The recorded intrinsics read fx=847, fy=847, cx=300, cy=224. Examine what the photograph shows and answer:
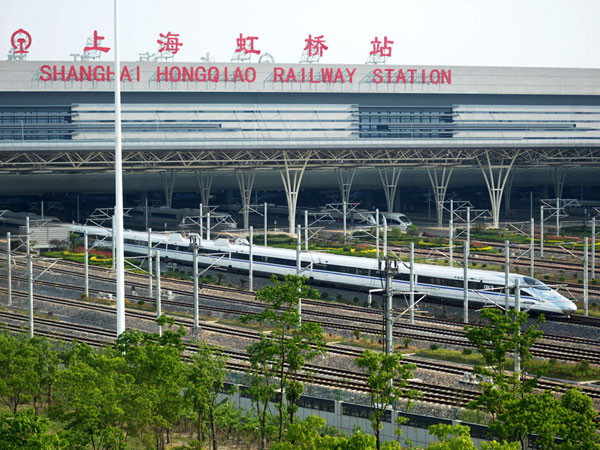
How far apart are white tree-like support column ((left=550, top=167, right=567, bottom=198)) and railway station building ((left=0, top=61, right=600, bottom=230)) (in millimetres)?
441

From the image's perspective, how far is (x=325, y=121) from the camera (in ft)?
371

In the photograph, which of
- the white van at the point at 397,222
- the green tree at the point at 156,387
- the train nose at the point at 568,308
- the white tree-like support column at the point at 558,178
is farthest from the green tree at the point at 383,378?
the white tree-like support column at the point at 558,178

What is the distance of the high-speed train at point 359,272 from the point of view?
4694 cm

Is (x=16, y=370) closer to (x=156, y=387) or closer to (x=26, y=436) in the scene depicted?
(x=156, y=387)

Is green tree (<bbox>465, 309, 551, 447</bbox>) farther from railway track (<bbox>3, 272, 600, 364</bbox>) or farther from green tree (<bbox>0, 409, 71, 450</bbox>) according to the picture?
green tree (<bbox>0, 409, 71, 450</bbox>)

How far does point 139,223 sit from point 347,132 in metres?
31.3

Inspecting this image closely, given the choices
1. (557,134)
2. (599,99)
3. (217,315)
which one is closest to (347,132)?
(557,134)

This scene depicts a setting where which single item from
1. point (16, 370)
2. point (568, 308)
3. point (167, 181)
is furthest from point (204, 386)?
point (167, 181)

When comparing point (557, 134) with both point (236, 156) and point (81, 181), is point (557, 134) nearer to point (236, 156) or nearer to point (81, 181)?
point (236, 156)

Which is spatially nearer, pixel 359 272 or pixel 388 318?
pixel 388 318

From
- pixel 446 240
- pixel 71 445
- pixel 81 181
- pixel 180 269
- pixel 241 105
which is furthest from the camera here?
pixel 241 105

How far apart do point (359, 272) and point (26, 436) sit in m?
36.2

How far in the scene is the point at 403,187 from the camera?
393 feet

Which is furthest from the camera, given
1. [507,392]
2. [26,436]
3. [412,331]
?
[412,331]
